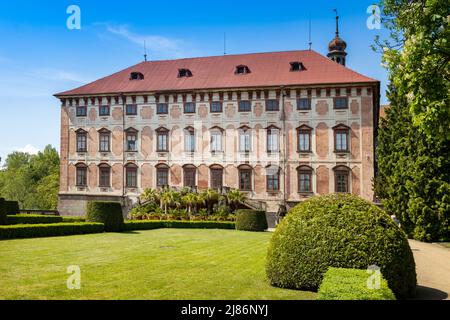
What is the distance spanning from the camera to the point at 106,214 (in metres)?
26.6

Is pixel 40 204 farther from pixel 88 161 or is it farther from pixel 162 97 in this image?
pixel 162 97

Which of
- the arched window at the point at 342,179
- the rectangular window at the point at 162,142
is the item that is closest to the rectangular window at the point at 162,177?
the rectangular window at the point at 162,142

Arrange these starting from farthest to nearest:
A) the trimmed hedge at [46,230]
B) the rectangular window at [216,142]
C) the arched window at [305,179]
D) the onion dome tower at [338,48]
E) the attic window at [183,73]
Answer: the onion dome tower at [338,48] → the attic window at [183,73] → the rectangular window at [216,142] → the arched window at [305,179] → the trimmed hedge at [46,230]

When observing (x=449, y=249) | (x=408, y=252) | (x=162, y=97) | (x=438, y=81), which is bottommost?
(x=449, y=249)

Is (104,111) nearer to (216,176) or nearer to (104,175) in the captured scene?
(104,175)

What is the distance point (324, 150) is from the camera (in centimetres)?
3853

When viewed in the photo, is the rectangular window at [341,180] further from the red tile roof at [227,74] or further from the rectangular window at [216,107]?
the rectangular window at [216,107]

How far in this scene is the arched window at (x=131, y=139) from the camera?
42406 millimetres

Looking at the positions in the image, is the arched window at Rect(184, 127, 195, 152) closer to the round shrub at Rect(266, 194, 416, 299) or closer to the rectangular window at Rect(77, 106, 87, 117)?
the rectangular window at Rect(77, 106, 87, 117)

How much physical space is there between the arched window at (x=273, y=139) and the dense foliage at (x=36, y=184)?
3905 cm

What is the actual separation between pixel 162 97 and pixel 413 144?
874 inches

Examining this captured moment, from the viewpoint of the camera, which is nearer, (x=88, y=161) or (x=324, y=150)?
(x=324, y=150)

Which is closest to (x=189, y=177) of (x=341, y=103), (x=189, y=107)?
(x=189, y=107)
